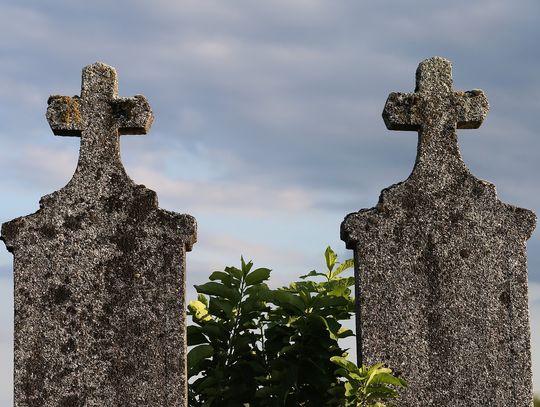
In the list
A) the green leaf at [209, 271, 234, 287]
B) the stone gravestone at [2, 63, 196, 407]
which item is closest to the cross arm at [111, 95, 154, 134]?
the stone gravestone at [2, 63, 196, 407]

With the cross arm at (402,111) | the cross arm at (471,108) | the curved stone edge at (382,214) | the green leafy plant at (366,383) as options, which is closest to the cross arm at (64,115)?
the curved stone edge at (382,214)

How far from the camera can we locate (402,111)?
976 centimetres

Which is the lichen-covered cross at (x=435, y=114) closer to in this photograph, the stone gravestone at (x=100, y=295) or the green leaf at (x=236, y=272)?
the green leaf at (x=236, y=272)

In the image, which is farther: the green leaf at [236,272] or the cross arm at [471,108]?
the green leaf at [236,272]

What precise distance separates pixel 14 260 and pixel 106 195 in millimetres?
917

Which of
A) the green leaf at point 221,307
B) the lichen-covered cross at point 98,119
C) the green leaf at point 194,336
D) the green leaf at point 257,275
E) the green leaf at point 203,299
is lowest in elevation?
the green leaf at point 194,336

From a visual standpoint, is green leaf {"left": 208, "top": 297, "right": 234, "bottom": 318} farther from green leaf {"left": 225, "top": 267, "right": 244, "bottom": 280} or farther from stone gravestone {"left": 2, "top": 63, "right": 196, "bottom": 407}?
stone gravestone {"left": 2, "top": 63, "right": 196, "bottom": 407}

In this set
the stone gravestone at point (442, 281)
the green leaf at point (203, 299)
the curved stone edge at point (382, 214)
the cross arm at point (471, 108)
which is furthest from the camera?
the green leaf at point (203, 299)

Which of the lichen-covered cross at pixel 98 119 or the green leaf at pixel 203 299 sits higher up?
the lichen-covered cross at pixel 98 119

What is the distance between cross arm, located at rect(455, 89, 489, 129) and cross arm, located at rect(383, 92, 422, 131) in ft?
1.20

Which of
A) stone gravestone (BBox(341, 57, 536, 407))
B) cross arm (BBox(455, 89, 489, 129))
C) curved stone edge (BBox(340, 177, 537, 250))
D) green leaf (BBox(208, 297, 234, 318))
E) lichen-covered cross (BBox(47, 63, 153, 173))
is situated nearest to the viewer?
stone gravestone (BBox(341, 57, 536, 407))

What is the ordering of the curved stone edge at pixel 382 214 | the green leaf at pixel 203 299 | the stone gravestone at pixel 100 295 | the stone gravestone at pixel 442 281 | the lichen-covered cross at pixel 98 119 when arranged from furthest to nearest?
the green leaf at pixel 203 299 → the lichen-covered cross at pixel 98 119 → the curved stone edge at pixel 382 214 → the stone gravestone at pixel 442 281 → the stone gravestone at pixel 100 295

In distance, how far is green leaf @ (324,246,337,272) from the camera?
424 inches

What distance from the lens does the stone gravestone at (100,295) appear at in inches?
357
